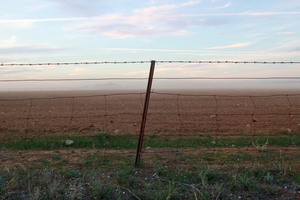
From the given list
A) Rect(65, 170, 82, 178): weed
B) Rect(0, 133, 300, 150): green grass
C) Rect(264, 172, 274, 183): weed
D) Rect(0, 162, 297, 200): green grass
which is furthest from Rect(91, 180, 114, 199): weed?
Rect(0, 133, 300, 150): green grass

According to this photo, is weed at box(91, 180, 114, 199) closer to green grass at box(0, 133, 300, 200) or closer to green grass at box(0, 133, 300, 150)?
green grass at box(0, 133, 300, 200)

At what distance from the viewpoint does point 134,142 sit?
943 centimetres

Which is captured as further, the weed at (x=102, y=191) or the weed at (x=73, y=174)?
the weed at (x=73, y=174)

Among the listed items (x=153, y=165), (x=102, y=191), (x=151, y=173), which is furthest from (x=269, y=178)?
(x=102, y=191)

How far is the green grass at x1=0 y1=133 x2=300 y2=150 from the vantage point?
8844 mm

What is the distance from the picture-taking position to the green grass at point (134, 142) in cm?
884

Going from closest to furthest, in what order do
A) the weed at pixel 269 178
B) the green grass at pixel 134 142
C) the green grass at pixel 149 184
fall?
the green grass at pixel 149 184
the weed at pixel 269 178
the green grass at pixel 134 142

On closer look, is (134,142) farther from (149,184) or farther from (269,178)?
(269,178)

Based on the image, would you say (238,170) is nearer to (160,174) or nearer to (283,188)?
(283,188)

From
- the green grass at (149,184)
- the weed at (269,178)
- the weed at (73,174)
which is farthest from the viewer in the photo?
the weed at (73,174)

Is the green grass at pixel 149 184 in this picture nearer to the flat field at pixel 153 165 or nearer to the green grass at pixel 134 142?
the flat field at pixel 153 165

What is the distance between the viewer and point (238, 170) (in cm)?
596

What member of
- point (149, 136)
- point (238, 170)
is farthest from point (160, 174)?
point (149, 136)

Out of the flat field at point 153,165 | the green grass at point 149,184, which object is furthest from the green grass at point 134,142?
the green grass at point 149,184
